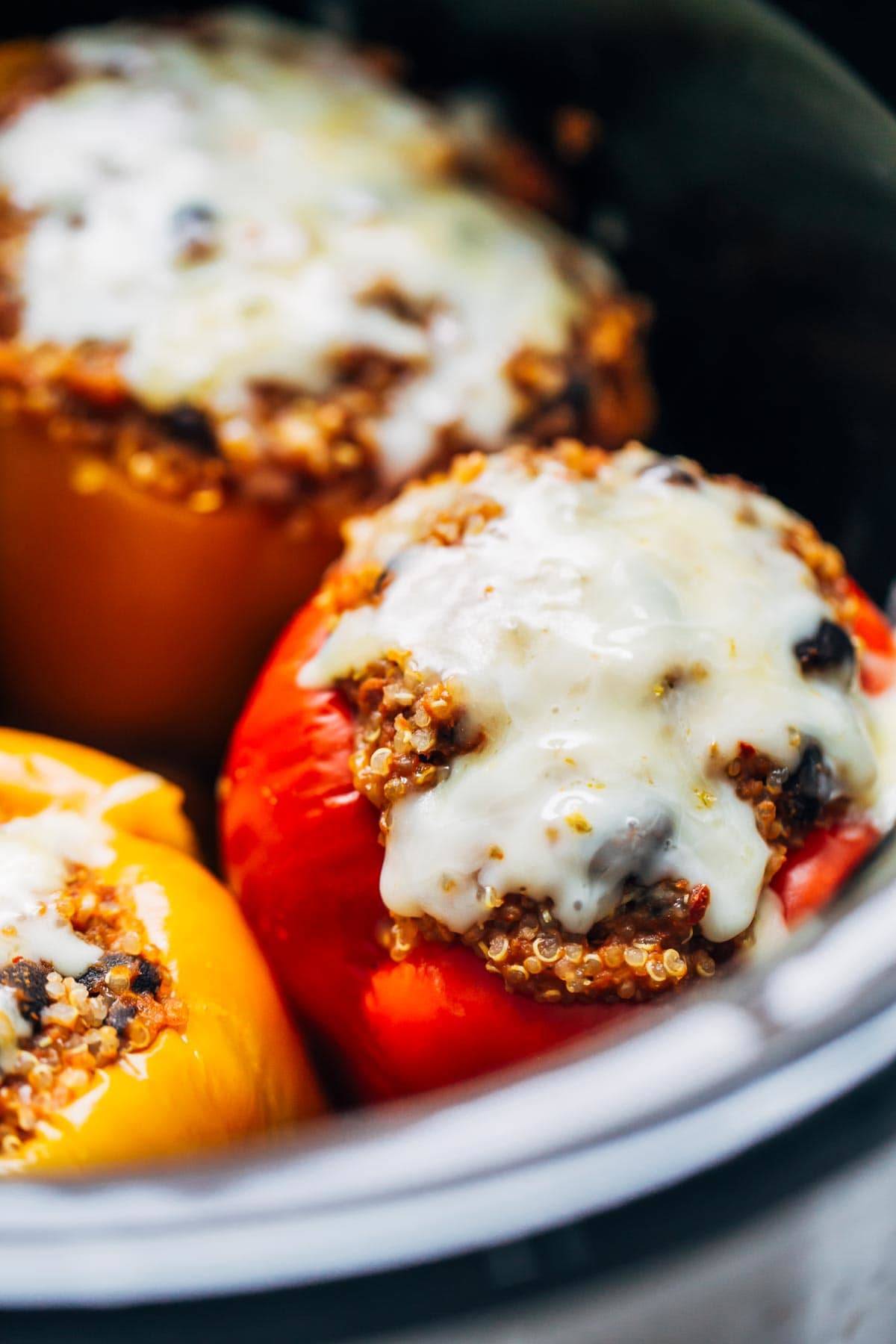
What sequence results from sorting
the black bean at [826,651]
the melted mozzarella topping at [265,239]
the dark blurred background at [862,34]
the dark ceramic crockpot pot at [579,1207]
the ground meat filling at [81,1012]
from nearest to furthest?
1. the dark ceramic crockpot pot at [579,1207]
2. the ground meat filling at [81,1012]
3. the black bean at [826,651]
4. the dark blurred background at [862,34]
5. the melted mozzarella topping at [265,239]

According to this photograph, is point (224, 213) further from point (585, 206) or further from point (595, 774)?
point (595, 774)

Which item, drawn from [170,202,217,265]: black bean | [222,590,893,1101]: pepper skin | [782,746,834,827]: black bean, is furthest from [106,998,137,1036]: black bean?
[170,202,217,265]: black bean

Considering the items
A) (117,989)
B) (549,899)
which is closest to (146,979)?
(117,989)

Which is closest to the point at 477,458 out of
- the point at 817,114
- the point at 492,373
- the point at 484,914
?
the point at 492,373

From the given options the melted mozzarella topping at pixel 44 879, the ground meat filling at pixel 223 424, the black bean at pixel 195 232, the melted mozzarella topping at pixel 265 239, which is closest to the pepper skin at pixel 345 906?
the melted mozzarella topping at pixel 44 879

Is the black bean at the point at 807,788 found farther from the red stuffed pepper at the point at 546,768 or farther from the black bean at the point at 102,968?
the black bean at the point at 102,968

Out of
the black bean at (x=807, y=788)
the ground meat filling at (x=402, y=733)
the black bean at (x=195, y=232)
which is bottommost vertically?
the black bean at (x=195, y=232)

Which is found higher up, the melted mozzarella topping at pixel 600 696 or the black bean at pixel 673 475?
the black bean at pixel 673 475

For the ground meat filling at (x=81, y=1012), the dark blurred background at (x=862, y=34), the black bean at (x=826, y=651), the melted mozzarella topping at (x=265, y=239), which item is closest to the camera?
the ground meat filling at (x=81, y=1012)
